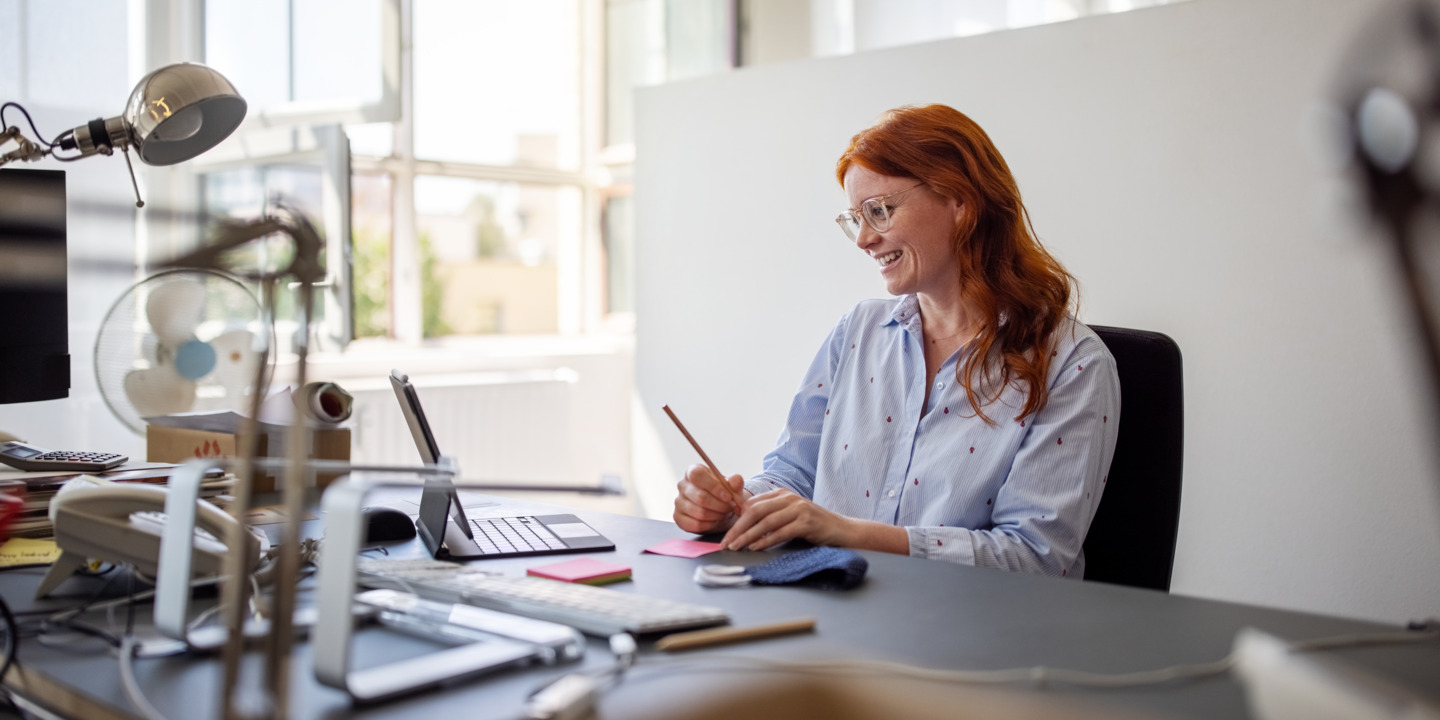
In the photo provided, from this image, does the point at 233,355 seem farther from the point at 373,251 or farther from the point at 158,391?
the point at 373,251

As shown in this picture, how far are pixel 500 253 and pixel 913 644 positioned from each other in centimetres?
428

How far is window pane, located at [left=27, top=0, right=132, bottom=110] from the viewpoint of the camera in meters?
2.84

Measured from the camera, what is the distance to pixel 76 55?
114 inches

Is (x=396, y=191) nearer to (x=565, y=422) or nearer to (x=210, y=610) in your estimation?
(x=565, y=422)

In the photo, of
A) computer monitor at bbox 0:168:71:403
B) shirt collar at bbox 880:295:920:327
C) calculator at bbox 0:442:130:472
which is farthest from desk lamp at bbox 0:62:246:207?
shirt collar at bbox 880:295:920:327

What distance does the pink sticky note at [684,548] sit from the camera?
134 centimetres

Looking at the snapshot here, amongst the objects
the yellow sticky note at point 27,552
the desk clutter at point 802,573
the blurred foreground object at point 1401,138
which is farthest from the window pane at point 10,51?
the blurred foreground object at point 1401,138

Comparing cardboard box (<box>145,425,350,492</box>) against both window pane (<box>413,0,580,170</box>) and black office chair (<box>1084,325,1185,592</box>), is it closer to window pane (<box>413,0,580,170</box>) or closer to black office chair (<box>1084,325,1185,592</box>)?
black office chair (<box>1084,325,1185,592</box>)

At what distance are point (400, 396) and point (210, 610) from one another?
1.36ft

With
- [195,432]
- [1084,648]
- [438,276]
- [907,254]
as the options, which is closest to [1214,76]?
[907,254]

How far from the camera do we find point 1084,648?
3.06 ft

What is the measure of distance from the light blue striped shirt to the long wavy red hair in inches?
3.1

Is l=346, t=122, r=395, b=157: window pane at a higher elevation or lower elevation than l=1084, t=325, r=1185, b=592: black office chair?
higher

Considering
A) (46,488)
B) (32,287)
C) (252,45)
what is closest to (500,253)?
(252,45)
